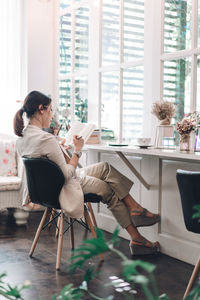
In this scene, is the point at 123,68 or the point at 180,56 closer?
the point at 180,56

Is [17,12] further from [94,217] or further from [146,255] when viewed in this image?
[146,255]

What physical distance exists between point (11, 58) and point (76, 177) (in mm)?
2515

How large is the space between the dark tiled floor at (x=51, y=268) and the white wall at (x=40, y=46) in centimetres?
192

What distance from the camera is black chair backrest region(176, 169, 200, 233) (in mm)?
1962

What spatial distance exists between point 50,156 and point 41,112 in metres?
0.38

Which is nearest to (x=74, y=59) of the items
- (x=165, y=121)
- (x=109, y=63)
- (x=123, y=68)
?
(x=109, y=63)

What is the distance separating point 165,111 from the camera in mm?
3059

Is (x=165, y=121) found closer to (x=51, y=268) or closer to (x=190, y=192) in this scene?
(x=190, y=192)

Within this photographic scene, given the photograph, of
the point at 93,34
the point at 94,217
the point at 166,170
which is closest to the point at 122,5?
the point at 93,34

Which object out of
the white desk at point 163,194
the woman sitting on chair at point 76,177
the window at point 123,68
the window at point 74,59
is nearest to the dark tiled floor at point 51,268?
the white desk at point 163,194

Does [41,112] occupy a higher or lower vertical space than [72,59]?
lower

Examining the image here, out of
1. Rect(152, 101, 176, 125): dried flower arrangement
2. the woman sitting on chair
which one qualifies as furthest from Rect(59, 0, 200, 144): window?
the woman sitting on chair

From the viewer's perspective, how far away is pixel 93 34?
426 centimetres

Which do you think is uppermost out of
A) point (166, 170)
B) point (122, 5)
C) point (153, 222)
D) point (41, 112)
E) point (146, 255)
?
point (122, 5)
